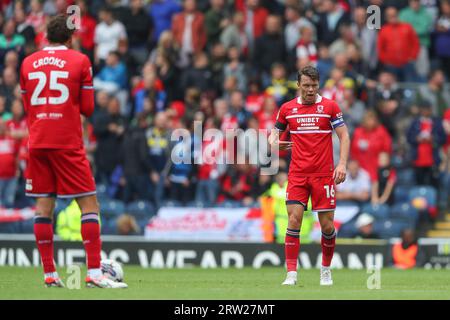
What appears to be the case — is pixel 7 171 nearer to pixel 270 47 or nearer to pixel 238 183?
pixel 238 183

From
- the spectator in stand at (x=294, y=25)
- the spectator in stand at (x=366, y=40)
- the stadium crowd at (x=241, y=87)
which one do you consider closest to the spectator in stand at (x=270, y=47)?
the stadium crowd at (x=241, y=87)

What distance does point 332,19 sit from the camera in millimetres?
22859

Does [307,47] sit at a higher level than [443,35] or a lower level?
lower

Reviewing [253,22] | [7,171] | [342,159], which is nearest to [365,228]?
[253,22]

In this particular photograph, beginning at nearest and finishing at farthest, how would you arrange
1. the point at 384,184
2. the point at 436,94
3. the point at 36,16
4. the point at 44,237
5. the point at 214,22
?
the point at 44,237, the point at 384,184, the point at 436,94, the point at 214,22, the point at 36,16

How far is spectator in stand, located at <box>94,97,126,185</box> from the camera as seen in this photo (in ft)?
73.3

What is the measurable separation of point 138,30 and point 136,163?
355 centimetres

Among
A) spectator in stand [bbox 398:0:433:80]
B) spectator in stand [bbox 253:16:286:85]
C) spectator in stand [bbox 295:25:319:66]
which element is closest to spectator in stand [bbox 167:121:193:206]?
spectator in stand [bbox 253:16:286:85]

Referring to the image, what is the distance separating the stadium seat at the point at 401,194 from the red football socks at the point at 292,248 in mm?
8239

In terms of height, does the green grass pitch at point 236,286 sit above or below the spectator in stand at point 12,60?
below

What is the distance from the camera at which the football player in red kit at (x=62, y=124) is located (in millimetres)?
11328

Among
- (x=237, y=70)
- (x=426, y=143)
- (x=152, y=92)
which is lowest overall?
(x=426, y=143)

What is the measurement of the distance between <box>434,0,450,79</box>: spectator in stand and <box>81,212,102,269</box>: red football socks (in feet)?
41.6

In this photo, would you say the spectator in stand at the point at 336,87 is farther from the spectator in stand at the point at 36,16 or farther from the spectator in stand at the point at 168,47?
the spectator in stand at the point at 36,16
